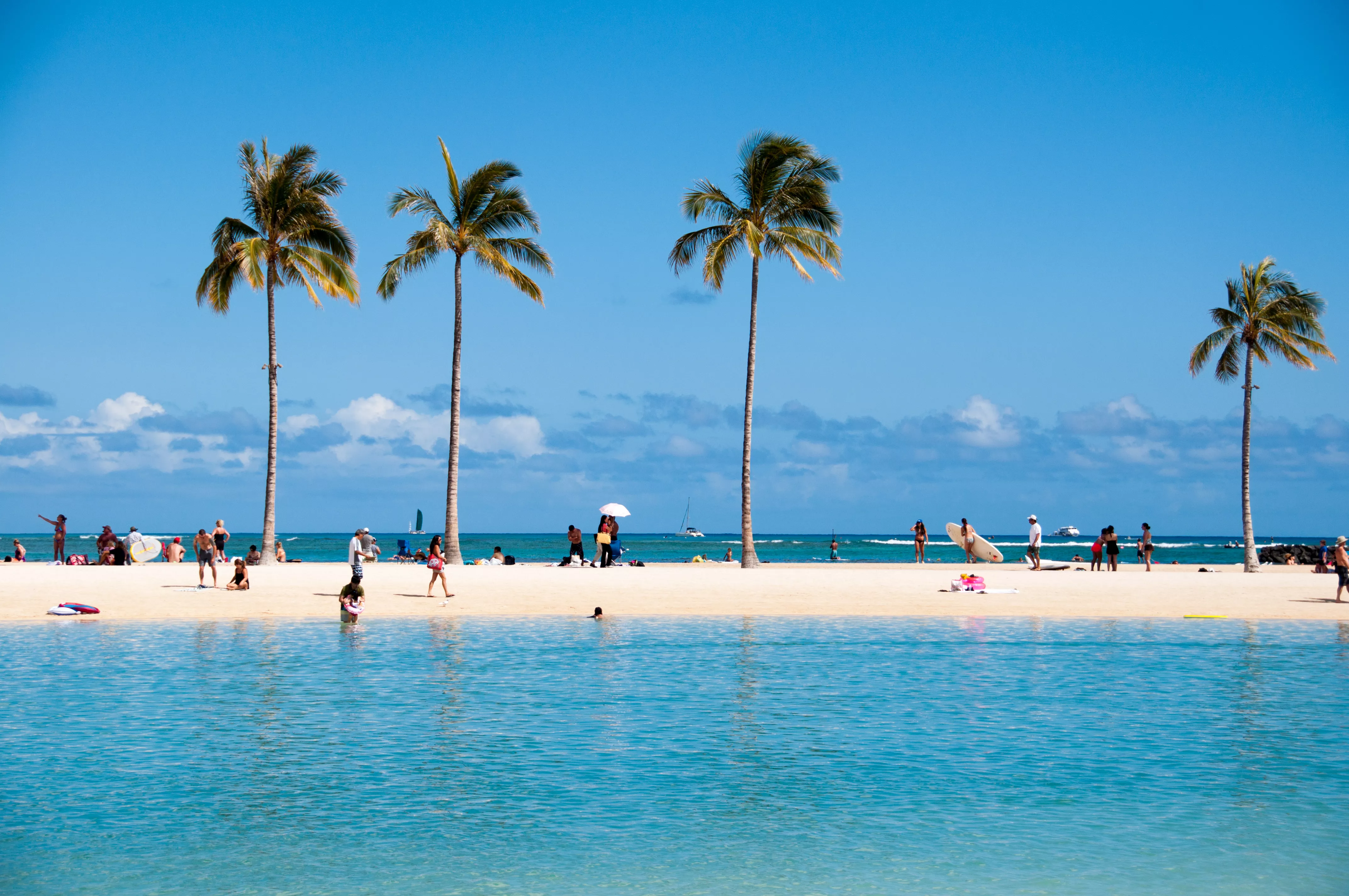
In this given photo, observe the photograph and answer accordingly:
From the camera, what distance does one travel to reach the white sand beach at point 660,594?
26703 mm

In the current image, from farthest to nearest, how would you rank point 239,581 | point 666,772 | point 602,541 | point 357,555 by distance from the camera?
point 602,541 → point 239,581 → point 357,555 → point 666,772

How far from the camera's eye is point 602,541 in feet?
132

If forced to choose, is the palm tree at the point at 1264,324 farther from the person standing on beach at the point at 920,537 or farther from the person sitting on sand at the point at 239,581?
the person sitting on sand at the point at 239,581

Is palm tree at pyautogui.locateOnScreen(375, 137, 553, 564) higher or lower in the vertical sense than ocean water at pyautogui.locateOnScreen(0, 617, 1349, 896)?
higher

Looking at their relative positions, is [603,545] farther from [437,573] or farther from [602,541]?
[437,573]

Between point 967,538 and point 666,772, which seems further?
point 967,538

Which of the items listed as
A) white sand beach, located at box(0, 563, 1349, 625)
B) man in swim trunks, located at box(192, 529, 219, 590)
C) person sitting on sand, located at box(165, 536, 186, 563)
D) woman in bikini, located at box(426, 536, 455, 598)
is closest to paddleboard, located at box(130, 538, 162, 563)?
person sitting on sand, located at box(165, 536, 186, 563)

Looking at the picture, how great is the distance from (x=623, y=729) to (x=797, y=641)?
8.97 metres

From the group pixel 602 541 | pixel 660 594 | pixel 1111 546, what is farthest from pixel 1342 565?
pixel 602 541

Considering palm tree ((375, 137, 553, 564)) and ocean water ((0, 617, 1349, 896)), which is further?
palm tree ((375, 137, 553, 564))

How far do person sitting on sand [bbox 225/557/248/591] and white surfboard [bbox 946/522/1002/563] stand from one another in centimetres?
2909

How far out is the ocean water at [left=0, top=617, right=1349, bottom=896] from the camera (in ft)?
27.5

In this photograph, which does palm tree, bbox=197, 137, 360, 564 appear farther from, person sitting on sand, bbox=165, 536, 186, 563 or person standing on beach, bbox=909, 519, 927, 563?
person standing on beach, bbox=909, 519, 927, 563

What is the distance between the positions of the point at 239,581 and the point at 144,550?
57.1 feet
